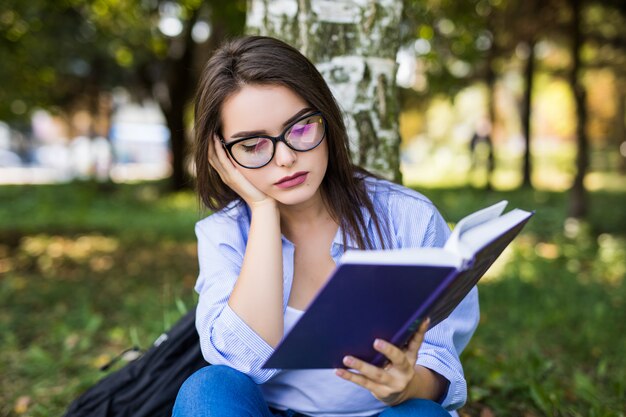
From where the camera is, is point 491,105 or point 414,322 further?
point 491,105

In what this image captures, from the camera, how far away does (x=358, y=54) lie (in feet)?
7.98

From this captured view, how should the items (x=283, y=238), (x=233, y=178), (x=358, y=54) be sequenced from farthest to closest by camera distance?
(x=358, y=54)
(x=283, y=238)
(x=233, y=178)

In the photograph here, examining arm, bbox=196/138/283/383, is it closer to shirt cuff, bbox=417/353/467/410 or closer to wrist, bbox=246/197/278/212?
wrist, bbox=246/197/278/212

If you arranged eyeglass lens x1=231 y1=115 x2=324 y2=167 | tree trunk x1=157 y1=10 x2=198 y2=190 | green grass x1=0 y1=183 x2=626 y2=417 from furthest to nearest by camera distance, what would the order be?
tree trunk x1=157 y1=10 x2=198 y2=190
green grass x1=0 y1=183 x2=626 y2=417
eyeglass lens x1=231 y1=115 x2=324 y2=167

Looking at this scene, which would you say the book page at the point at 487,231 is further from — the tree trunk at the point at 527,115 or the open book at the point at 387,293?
the tree trunk at the point at 527,115

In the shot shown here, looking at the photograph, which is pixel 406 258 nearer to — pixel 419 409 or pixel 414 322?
pixel 414 322

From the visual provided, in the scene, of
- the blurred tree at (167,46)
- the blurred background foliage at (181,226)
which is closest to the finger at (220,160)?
the blurred background foliage at (181,226)

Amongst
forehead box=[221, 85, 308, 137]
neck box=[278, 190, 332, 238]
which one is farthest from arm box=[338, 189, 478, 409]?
forehead box=[221, 85, 308, 137]

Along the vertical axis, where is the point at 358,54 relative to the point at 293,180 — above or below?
above

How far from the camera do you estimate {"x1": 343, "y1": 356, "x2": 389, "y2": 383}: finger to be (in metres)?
1.37

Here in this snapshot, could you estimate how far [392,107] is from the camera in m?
2.54

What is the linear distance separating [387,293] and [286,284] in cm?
59

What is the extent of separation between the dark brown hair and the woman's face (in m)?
0.03

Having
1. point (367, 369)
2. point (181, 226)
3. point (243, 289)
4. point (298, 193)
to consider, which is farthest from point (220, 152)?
point (181, 226)
